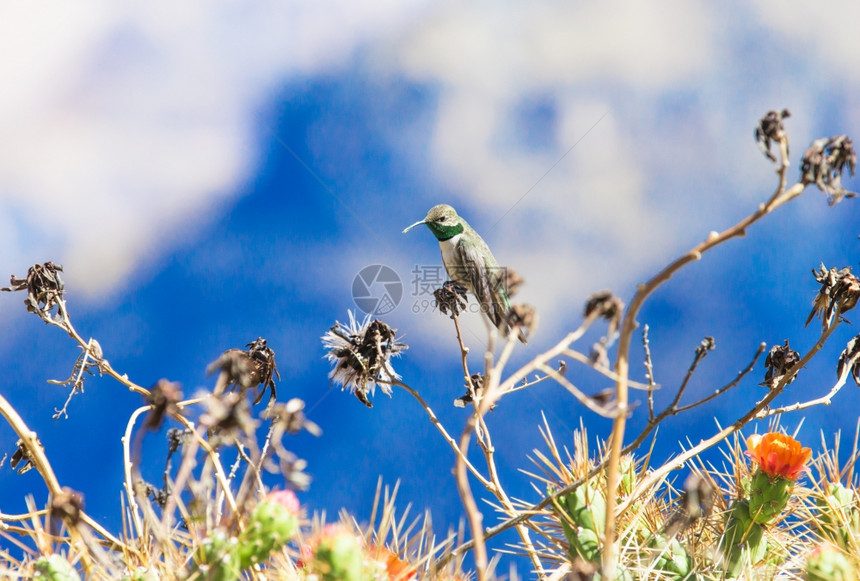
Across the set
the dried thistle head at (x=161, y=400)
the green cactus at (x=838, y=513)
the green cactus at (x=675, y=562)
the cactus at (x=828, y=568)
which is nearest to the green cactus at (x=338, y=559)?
the dried thistle head at (x=161, y=400)

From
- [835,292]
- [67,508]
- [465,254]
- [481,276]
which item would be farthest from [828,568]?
[465,254]

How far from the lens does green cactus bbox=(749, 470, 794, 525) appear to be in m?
2.55

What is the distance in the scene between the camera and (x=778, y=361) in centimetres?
241

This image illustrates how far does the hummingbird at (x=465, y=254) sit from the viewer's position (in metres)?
5.76

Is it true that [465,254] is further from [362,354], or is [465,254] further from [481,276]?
[362,354]

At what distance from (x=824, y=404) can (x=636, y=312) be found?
1.51 meters

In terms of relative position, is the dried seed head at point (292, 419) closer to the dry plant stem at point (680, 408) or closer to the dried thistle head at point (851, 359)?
the dry plant stem at point (680, 408)

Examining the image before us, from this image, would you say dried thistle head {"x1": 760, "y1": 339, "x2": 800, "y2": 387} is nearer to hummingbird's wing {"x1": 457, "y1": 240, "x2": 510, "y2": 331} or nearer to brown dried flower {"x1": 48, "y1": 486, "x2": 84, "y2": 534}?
brown dried flower {"x1": 48, "y1": 486, "x2": 84, "y2": 534}

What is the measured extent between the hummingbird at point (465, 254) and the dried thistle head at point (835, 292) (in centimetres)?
320

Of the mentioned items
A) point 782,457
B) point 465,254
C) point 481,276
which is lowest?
point 782,457

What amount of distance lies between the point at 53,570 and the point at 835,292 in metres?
2.24

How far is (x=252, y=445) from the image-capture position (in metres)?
1.09

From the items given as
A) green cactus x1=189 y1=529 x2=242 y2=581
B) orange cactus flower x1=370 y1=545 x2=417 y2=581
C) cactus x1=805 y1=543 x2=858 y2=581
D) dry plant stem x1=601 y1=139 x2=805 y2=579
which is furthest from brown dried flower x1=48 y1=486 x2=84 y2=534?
cactus x1=805 y1=543 x2=858 y2=581

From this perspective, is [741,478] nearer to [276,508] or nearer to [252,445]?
[276,508]
